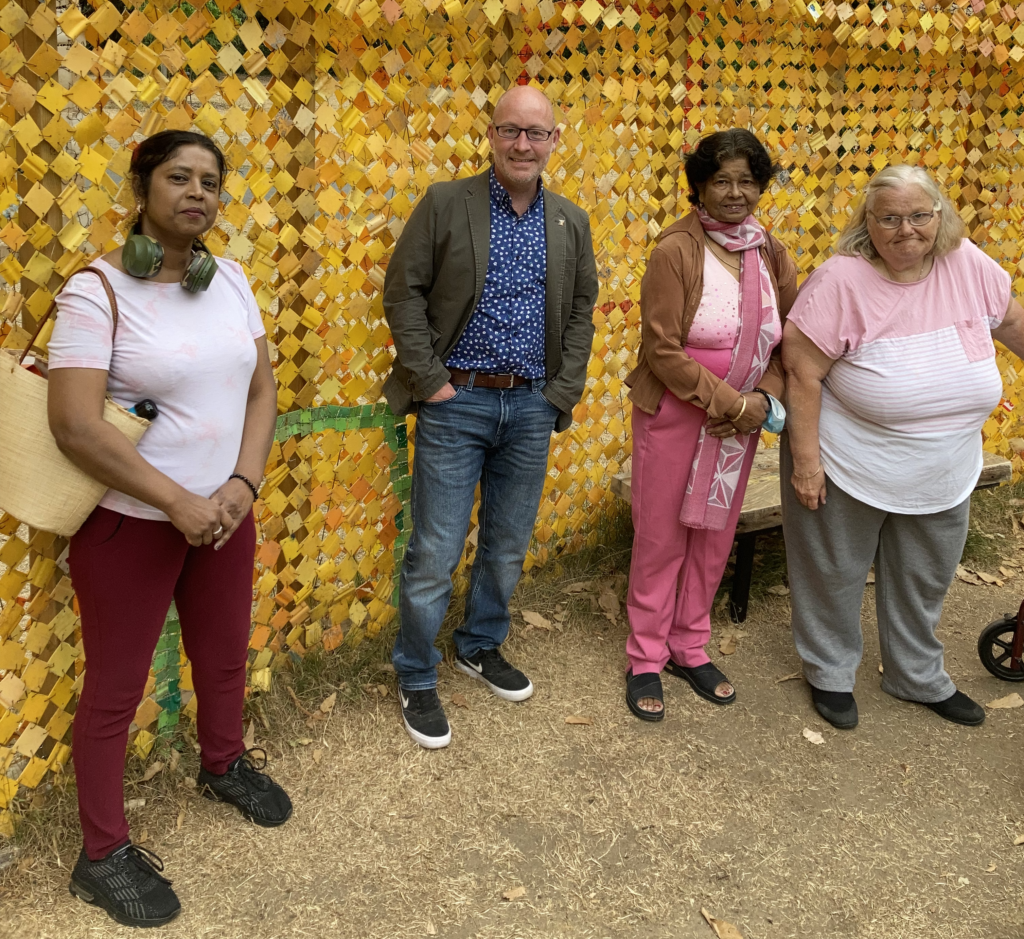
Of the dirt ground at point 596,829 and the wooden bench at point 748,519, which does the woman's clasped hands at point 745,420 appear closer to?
the wooden bench at point 748,519

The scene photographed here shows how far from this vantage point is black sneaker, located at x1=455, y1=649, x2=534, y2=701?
12.5 ft

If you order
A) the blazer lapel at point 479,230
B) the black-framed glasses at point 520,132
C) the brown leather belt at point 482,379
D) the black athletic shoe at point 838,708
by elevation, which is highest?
the black-framed glasses at point 520,132

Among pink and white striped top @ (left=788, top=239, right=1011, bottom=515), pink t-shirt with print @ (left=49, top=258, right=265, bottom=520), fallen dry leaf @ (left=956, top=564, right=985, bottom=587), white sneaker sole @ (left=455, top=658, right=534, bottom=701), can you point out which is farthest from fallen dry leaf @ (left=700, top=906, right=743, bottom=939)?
fallen dry leaf @ (left=956, top=564, right=985, bottom=587)

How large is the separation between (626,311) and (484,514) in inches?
62.6

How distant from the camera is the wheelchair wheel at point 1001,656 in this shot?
161 inches

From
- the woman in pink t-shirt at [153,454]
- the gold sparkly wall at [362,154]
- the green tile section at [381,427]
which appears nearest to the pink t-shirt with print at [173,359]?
the woman in pink t-shirt at [153,454]

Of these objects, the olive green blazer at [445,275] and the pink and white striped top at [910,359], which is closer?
the olive green blazer at [445,275]

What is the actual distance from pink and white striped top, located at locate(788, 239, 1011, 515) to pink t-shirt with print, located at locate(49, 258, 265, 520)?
6.39ft

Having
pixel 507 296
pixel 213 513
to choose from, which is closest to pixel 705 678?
pixel 507 296

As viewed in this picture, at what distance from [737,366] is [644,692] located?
1.31 metres

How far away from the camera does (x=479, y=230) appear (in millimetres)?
3145

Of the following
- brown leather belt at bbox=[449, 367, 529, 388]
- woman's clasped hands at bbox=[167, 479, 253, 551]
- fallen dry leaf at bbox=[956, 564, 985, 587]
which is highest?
brown leather belt at bbox=[449, 367, 529, 388]

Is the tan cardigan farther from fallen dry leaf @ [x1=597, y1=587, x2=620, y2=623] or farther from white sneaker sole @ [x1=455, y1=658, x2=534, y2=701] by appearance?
fallen dry leaf @ [x1=597, y1=587, x2=620, y2=623]

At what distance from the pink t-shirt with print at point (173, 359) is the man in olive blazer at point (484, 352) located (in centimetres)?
73
